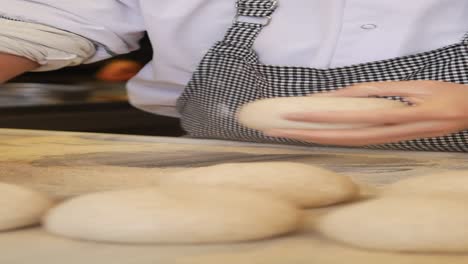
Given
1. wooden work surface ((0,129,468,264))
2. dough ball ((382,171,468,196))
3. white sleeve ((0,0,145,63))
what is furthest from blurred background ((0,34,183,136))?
dough ball ((382,171,468,196))

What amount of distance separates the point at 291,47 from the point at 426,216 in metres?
0.53

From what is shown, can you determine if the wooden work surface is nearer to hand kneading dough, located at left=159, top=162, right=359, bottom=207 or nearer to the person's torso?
hand kneading dough, located at left=159, top=162, right=359, bottom=207

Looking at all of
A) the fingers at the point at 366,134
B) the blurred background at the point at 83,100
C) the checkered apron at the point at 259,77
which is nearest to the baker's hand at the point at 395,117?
the fingers at the point at 366,134

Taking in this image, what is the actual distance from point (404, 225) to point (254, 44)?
1.77 ft

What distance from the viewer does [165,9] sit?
3.17 feet

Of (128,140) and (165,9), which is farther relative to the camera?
(165,9)

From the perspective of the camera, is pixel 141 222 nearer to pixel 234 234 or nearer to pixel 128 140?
pixel 234 234

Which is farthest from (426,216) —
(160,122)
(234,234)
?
(160,122)

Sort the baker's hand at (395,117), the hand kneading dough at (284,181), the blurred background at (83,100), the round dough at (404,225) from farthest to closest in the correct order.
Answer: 1. the blurred background at (83,100)
2. the baker's hand at (395,117)
3. the hand kneading dough at (284,181)
4. the round dough at (404,225)

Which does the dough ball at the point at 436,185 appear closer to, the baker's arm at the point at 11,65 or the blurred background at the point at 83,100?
the baker's arm at the point at 11,65

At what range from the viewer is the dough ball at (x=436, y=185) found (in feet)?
1.65

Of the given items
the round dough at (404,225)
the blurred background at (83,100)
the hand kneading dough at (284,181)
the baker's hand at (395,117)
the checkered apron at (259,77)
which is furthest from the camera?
the blurred background at (83,100)

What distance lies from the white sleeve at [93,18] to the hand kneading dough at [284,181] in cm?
47

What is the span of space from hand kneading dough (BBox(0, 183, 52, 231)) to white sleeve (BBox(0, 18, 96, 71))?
44cm
